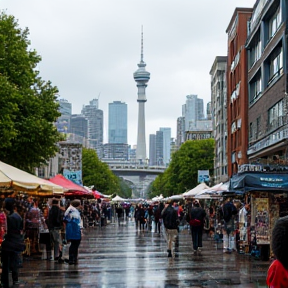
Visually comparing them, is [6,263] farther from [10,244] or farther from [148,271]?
[148,271]

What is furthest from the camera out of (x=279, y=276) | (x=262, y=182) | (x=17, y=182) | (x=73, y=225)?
(x=73, y=225)

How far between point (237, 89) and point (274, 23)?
49.4 feet

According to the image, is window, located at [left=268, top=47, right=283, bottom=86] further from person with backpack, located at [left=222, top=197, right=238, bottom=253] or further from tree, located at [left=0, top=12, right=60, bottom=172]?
person with backpack, located at [left=222, top=197, right=238, bottom=253]

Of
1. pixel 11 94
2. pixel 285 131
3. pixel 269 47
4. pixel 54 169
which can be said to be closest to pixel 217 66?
pixel 54 169

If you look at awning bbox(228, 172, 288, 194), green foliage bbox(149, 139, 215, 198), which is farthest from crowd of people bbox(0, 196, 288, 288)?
green foliage bbox(149, 139, 215, 198)

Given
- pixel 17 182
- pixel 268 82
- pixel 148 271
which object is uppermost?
pixel 268 82

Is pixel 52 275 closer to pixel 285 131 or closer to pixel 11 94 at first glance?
pixel 11 94

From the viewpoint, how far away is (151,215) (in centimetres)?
5141

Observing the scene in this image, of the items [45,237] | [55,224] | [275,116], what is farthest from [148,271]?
[275,116]

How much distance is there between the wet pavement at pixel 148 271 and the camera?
550 inches

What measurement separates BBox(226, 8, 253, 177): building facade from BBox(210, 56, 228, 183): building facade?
1506cm

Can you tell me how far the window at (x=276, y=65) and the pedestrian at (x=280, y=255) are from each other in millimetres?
31753

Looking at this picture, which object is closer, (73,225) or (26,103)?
(73,225)

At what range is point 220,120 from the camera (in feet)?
267
